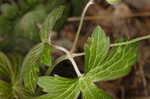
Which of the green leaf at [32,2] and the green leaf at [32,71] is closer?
the green leaf at [32,71]

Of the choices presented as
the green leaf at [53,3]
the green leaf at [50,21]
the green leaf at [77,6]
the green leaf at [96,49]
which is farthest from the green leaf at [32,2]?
the green leaf at [96,49]

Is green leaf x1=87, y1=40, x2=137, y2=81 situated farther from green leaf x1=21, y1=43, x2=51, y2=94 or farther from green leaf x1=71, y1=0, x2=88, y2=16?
green leaf x1=71, y1=0, x2=88, y2=16

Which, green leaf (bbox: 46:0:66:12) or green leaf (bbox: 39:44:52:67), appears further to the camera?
green leaf (bbox: 46:0:66:12)

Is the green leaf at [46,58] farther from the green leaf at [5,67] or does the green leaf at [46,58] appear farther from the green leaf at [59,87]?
the green leaf at [5,67]

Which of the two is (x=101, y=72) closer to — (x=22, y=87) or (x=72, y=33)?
(x=22, y=87)

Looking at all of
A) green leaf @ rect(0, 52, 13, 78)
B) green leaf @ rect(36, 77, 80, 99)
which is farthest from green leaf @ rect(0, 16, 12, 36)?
green leaf @ rect(36, 77, 80, 99)
